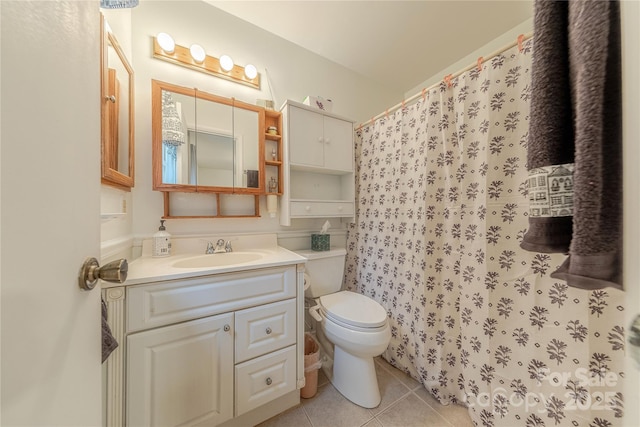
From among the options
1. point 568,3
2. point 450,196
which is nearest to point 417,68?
point 450,196

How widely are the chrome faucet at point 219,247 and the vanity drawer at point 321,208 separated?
46cm

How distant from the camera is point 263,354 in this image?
1026mm

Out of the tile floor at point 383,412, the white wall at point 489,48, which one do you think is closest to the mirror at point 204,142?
the tile floor at point 383,412

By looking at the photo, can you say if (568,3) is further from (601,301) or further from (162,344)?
(162,344)

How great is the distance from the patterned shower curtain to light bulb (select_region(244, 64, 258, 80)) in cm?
100

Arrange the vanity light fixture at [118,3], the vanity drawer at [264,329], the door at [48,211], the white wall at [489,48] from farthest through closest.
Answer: the white wall at [489,48], the vanity drawer at [264,329], the vanity light fixture at [118,3], the door at [48,211]

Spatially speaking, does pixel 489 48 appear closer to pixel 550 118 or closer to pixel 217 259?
pixel 550 118

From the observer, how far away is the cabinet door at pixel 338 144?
1.60 metres

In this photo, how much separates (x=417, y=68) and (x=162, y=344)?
261cm

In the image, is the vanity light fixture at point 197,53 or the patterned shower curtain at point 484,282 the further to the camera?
the vanity light fixture at point 197,53

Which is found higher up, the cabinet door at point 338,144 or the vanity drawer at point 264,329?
the cabinet door at point 338,144

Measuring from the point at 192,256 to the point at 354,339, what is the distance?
1.02 meters

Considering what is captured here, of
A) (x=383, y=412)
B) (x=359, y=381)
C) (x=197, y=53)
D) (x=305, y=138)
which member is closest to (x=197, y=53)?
(x=197, y=53)

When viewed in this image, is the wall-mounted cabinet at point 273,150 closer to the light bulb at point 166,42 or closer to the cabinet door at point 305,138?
the cabinet door at point 305,138
